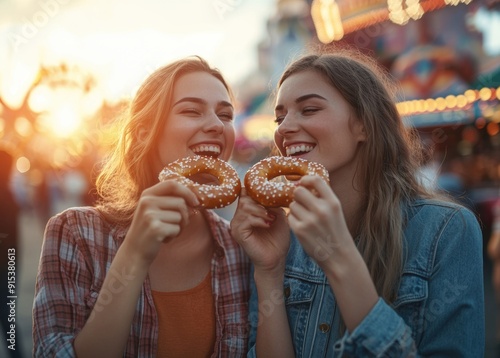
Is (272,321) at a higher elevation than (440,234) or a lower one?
lower

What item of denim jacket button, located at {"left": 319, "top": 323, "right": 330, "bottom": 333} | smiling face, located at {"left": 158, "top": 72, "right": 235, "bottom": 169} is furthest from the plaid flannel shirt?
smiling face, located at {"left": 158, "top": 72, "right": 235, "bottom": 169}

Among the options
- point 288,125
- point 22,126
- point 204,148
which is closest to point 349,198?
point 288,125

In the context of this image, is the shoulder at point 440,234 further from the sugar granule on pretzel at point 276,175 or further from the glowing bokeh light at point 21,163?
the glowing bokeh light at point 21,163

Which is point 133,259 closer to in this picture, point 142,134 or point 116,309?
point 116,309

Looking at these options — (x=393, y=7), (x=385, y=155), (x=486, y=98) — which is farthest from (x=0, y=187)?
(x=393, y=7)

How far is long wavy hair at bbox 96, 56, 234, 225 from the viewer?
2.48 m

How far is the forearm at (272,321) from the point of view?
2061 mm

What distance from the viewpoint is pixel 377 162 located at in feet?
7.62

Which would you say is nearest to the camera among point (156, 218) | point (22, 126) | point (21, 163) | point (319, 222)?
point (319, 222)

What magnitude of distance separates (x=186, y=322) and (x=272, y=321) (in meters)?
0.46

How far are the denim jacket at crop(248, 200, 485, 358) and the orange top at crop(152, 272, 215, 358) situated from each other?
239mm

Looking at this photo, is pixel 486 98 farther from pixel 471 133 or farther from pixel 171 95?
pixel 171 95

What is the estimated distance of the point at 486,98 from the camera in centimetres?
955

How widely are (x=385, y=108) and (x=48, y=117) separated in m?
6.20
